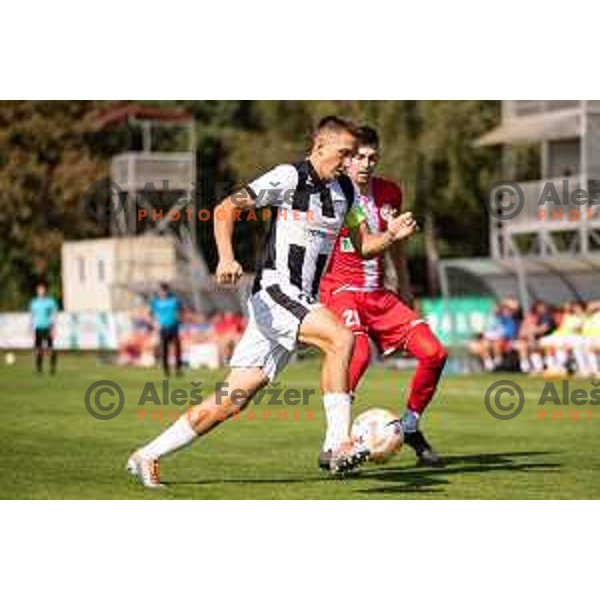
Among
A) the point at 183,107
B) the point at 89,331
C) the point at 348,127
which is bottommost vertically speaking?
the point at 89,331

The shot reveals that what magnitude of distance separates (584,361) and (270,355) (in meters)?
16.2

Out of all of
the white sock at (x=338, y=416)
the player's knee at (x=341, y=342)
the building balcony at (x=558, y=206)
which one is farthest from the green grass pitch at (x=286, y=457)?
the building balcony at (x=558, y=206)

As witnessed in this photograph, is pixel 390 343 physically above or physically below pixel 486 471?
above

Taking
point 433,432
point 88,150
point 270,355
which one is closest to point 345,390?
point 270,355

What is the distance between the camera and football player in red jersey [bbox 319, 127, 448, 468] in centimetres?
1140

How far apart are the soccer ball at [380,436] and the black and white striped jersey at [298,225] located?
980 mm

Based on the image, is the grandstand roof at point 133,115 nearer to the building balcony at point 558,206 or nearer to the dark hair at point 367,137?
the building balcony at point 558,206

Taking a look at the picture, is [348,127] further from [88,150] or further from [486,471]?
[88,150]

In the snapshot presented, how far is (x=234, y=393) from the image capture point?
376 inches

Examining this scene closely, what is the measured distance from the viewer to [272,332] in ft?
31.9

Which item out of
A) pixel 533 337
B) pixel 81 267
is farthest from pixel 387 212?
pixel 81 267

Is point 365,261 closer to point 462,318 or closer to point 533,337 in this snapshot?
point 533,337

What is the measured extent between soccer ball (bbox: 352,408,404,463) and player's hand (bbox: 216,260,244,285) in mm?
1750
